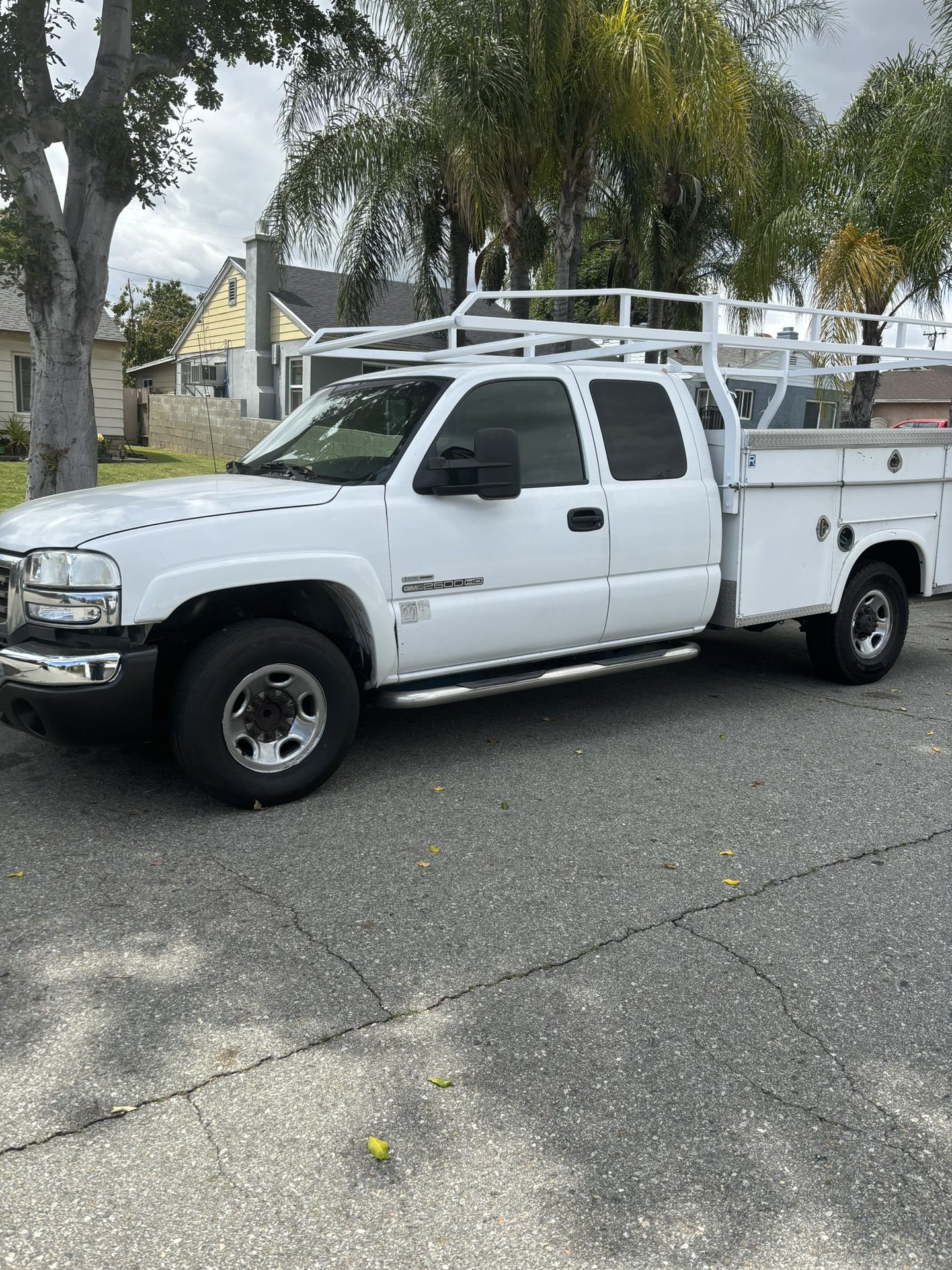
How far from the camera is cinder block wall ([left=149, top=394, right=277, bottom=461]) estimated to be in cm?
2380

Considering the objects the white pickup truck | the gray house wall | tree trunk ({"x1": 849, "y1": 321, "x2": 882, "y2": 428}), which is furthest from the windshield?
the gray house wall

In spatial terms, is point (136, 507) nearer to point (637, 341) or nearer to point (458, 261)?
point (637, 341)

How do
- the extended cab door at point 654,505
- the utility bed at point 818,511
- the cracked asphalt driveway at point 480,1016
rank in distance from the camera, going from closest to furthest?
1. the cracked asphalt driveway at point 480,1016
2. the extended cab door at point 654,505
3. the utility bed at point 818,511

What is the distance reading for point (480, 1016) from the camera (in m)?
3.24

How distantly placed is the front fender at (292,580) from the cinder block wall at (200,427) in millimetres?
18494

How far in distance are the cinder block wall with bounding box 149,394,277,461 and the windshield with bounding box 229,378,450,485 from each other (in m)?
17.2

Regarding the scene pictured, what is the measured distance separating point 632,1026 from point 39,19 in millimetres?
8239

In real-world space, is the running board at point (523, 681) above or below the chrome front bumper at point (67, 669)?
below

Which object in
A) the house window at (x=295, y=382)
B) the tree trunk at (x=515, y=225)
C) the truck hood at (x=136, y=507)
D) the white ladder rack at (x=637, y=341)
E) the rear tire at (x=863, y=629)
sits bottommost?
the rear tire at (x=863, y=629)

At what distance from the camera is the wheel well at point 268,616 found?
463cm

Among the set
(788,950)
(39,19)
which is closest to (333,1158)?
(788,950)

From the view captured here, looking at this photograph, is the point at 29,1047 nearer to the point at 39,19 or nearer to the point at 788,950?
the point at 788,950

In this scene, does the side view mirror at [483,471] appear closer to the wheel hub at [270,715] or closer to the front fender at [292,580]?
the front fender at [292,580]

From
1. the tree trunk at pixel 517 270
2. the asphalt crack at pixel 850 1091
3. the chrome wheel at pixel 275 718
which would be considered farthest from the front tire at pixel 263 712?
the tree trunk at pixel 517 270
